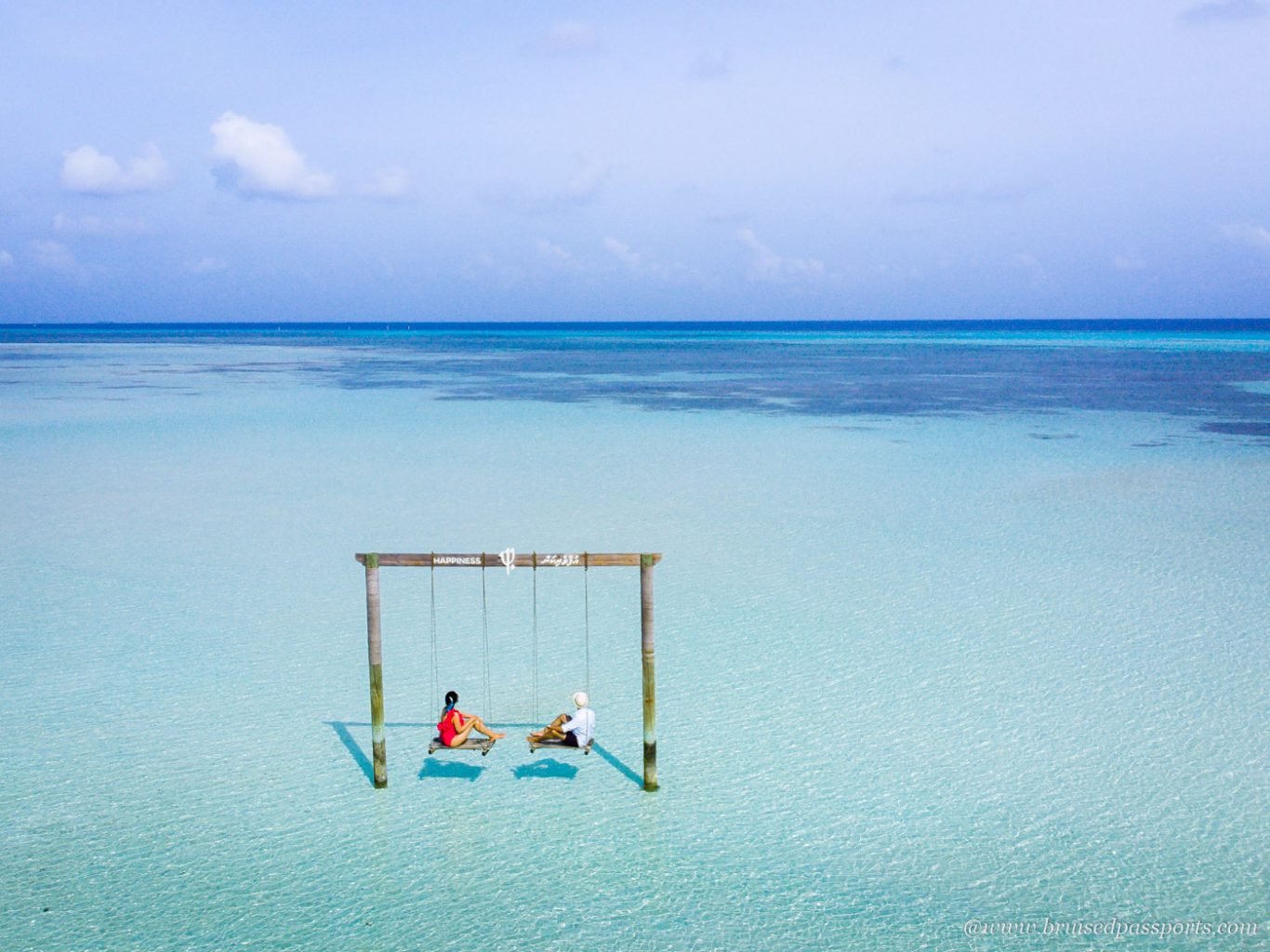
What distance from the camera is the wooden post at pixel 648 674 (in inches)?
360

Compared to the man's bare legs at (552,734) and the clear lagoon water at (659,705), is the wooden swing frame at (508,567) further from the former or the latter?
the clear lagoon water at (659,705)

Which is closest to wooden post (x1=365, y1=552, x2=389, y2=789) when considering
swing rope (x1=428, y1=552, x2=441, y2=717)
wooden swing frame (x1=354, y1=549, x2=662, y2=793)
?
wooden swing frame (x1=354, y1=549, x2=662, y2=793)

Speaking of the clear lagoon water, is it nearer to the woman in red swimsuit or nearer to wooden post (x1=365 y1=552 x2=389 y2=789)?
wooden post (x1=365 y1=552 x2=389 y2=789)

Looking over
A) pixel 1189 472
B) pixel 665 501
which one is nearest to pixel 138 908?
pixel 665 501

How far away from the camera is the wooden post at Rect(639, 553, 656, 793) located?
30.0ft

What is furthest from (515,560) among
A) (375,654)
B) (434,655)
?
(434,655)

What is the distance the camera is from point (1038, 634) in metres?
13.6

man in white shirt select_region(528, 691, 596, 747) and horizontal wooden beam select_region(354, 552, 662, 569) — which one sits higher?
horizontal wooden beam select_region(354, 552, 662, 569)

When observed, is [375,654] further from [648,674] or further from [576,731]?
[648,674]

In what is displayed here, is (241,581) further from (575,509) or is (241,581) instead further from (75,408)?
(75,408)

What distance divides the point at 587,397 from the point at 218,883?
129ft

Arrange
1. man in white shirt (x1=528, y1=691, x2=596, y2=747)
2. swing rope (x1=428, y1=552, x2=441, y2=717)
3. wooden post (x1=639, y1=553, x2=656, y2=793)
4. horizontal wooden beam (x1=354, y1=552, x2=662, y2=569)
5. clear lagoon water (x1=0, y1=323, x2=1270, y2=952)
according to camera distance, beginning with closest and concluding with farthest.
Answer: clear lagoon water (x1=0, y1=323, x2=1270, y2=952), horizontal wooden beam (x1=354, y1=552, x2=662, y2=569), wooden post (x1=639, y1=553, x2=656, y2=793), man in white shirt (x1=528, y1=691, x2=596, y2=747), swing rope (x1=428, y1=552, x2=441, y2=717)

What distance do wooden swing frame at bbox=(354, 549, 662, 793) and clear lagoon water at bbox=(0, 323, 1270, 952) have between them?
1.41 ft

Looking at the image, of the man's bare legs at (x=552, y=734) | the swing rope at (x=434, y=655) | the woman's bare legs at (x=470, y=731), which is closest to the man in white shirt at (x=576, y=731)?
the man's bare legs at (x=552, y=734)
